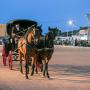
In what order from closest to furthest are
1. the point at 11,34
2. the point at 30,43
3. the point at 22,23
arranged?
1. the point at 30,43
2. the point at 22,23
3. the point at 11,34

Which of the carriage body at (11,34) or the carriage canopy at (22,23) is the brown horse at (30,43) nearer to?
the carriage body at (11,34)

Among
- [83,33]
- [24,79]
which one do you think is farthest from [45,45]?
[83,33]

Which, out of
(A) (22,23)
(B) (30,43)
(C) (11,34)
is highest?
(A) (22,23)

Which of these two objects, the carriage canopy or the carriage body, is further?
the carriage canopy

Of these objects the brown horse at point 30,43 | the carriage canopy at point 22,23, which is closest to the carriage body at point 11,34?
the carriage canopy at point 22,23

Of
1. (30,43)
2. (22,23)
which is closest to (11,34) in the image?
(22,23)

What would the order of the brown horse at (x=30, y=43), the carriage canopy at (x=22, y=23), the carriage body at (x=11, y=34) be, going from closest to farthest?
the brown horse at (x=30, y=43) < the carriage body at (x=11, y=34) < the carriage canopy at (x=22, y=23)

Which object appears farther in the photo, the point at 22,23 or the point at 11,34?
the point at 11,34

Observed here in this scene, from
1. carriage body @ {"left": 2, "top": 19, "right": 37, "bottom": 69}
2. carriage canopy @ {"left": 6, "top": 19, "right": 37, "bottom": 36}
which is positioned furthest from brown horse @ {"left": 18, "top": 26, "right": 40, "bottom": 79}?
carriage canopy @ {"left": 6, "top": 19, "right": 37, "bottom": 36}

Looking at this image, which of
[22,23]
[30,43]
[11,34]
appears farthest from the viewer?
[11,34]

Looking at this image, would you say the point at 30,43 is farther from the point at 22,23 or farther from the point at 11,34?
the point at 11,34

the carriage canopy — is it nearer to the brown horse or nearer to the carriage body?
the carriage body

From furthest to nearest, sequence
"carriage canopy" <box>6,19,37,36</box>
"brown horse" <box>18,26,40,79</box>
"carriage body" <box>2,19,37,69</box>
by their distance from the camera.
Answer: "carriage canopy" <box>6,19,37,36</box>
"carriage body" <box>2,19,37,69</box>
"brown horse" <box>18,26,40,79</box>

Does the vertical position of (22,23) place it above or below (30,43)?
above
